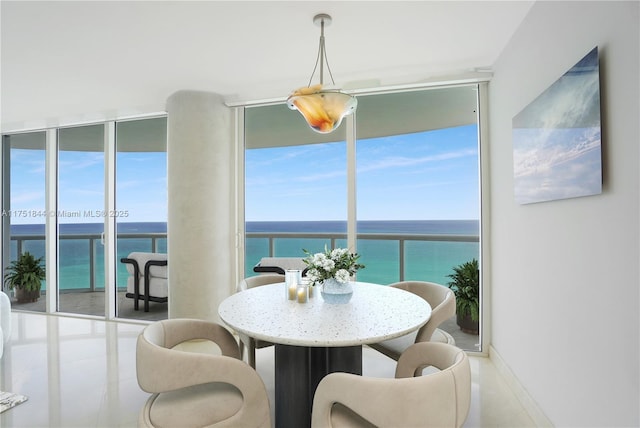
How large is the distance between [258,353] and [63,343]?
207 cm

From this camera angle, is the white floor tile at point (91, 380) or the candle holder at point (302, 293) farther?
the white floor tile at point (91, 380)

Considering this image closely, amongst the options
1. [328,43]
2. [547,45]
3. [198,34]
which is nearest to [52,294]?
[198,34]

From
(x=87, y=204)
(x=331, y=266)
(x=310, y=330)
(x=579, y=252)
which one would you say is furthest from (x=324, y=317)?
(x=87, y=204)

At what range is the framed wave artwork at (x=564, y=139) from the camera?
1461 millimetres

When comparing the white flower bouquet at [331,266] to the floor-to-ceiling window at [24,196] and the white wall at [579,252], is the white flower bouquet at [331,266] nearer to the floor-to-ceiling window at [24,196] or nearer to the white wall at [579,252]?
the white wall at [579,252]

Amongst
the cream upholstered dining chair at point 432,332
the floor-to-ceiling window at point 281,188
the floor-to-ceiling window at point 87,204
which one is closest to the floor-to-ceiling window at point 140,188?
the floor-to-ceiling window at point 87,204

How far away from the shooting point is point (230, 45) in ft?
8.46

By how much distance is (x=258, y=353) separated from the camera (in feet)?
10.8

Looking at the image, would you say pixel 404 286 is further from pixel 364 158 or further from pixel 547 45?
pixel 547 45

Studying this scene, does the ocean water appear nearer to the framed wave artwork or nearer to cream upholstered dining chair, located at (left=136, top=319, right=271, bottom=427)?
the framed wave artwork

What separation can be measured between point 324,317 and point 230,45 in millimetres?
2108

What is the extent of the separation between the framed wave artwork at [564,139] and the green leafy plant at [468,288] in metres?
1.29

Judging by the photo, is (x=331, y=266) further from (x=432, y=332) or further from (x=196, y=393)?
(x=196, y=393)

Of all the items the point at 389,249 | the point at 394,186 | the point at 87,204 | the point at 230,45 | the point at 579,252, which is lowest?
the point at 389,249
